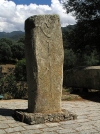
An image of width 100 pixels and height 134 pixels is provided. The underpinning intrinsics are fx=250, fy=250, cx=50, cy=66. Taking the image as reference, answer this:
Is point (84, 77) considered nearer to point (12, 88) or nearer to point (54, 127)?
point (12, 88)

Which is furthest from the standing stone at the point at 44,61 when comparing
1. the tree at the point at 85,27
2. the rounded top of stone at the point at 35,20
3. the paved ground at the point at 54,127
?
the tree at the point at 85,27

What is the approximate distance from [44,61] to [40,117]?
1.38 meters

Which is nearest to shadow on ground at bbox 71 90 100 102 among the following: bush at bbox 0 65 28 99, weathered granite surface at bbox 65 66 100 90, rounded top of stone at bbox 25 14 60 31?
weathered granite surface at bbox 65 66 100 90

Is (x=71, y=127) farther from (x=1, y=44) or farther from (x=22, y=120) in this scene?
(x=1, y=44)

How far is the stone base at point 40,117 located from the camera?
5.91 metres

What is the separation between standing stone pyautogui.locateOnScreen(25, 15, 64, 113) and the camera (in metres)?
6.20

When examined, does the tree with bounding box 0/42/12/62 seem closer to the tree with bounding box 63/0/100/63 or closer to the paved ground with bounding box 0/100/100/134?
the tree with bounding box 63/0/100/63

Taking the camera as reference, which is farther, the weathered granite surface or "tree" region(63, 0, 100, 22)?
"tree" region(63, 0, 100, 22)

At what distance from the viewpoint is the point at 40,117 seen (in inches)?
235

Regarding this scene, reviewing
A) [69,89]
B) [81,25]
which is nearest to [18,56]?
[81,25]

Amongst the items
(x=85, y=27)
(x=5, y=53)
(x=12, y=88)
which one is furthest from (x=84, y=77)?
(x=5, y=53)

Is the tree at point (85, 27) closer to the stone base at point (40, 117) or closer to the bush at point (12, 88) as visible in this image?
the bush at point (12, 88)

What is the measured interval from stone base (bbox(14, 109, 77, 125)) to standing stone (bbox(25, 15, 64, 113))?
213mm

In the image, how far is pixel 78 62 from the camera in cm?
2303
